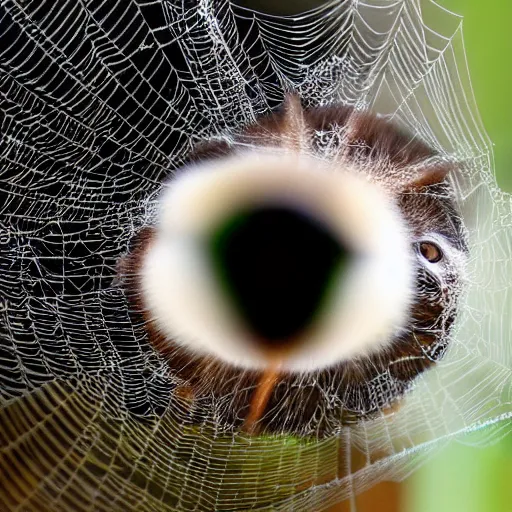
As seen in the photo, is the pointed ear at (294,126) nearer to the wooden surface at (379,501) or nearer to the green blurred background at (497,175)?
the green blurred background at (497,175)

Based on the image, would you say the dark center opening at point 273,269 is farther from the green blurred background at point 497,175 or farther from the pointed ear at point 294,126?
the green blurred background at point 497,175

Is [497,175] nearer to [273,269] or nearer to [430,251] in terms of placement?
[430,251]

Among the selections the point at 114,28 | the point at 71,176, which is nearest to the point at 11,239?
the point at 71,176

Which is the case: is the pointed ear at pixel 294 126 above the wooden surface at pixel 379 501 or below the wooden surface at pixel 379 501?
above

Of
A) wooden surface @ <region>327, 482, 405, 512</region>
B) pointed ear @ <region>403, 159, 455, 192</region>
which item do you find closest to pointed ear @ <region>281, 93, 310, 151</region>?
pointed ear @ <region>403, 159, 455, 192</region>

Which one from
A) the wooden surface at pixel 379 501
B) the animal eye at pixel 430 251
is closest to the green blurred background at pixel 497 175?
the wooden surface at pixel 379 501

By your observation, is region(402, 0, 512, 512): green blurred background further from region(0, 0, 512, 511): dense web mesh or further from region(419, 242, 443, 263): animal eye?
region(419, 242, 443, 263): animal eye

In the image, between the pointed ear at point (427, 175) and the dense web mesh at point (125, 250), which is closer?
the dense web mesh at point (125, 250)
